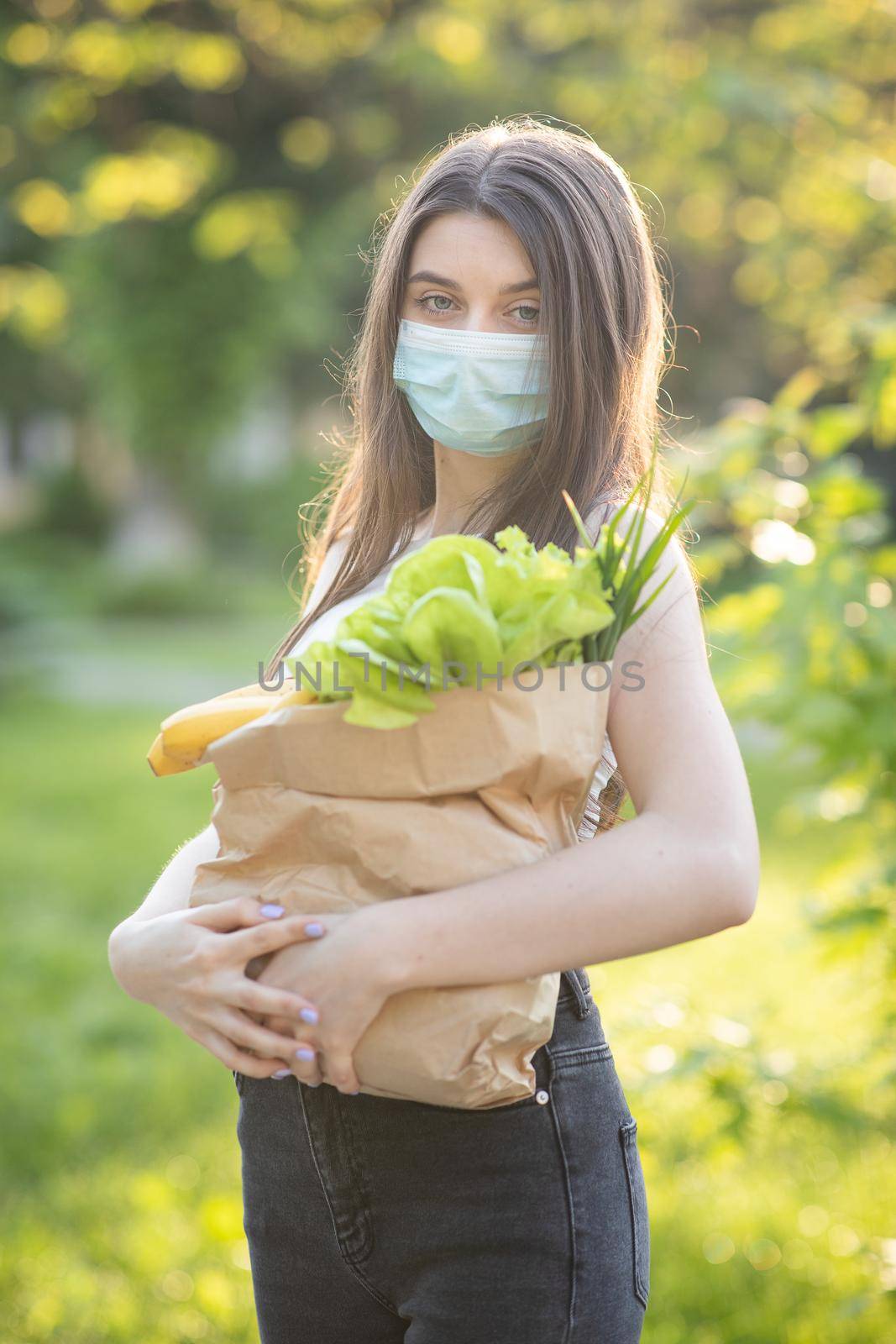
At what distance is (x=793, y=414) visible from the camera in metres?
2.74

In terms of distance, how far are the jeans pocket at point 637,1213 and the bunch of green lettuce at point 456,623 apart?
0.66m

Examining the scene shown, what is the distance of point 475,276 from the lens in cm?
159

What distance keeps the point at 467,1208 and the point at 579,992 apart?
280 mm

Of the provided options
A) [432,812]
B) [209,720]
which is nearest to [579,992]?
[432,812]

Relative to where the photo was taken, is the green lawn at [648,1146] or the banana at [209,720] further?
the green lawn at [648,1146]

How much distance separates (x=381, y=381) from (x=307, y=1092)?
1.02m

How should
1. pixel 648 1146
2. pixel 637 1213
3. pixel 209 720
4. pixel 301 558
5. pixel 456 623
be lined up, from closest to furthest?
pixel 456 623, pixel 209 720, pixel 637 1213, pixel 301 558, pixel 648 1146

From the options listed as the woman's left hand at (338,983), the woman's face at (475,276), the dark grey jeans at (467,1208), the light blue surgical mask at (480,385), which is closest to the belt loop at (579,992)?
the dark grey jeans at (467,1208)

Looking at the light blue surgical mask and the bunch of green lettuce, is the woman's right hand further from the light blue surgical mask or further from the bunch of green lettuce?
the light blue surgical mask

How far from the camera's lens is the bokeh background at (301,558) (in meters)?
2.72

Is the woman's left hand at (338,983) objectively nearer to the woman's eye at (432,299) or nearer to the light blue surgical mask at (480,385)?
the light blue surgical mask at (480,385)

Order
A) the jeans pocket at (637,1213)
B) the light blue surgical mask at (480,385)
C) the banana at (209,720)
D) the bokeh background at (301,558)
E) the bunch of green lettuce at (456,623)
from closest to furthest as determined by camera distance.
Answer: the bunch of green lettuce at (456,623)
the banana at (209,720)
the jeans pocket at (637,1213)
the light blue surgical mask at (480,385)
the bokeh background at (301,558)

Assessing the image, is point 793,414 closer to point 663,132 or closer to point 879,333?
point 879,333

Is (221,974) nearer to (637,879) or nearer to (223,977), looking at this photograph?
(223,977)
